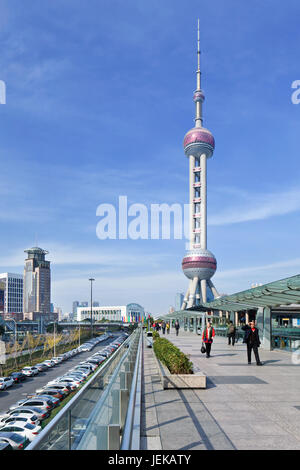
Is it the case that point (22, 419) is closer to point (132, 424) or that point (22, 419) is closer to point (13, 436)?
point (13, 436)

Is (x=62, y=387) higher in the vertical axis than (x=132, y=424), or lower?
lower

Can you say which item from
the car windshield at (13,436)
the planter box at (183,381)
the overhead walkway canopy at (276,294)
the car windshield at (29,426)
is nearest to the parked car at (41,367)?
the car windshield at (29,426)

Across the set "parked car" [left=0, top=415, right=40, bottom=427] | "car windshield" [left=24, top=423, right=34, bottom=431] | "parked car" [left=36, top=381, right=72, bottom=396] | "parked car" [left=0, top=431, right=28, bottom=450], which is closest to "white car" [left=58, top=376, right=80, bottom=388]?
"parked car" [left=36, top=381, right=72, bottom=396]

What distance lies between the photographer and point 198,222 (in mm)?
160000

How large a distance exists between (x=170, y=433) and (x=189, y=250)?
15159cm

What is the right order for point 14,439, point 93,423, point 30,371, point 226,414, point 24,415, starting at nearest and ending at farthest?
point 93,423
point 226,414
point 14,439
point 24,415
point 30,371

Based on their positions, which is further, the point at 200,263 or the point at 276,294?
the point at 200,263

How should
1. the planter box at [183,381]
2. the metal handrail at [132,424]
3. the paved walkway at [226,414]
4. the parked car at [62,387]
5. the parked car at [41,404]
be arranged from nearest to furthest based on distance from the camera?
the metal handrail at [132,424] < the paved walkway at [226,414] < the planter box at [183,381] < the parked car at [41,404] < the parked car at [62,387]

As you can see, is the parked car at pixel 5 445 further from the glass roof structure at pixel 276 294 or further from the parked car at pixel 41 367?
the parked car at pixel 41 367

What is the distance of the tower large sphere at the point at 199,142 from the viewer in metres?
158

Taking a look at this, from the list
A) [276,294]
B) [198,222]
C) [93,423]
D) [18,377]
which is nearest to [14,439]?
[276,294]

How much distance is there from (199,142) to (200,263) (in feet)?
158

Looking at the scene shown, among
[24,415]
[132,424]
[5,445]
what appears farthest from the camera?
[24,415]
